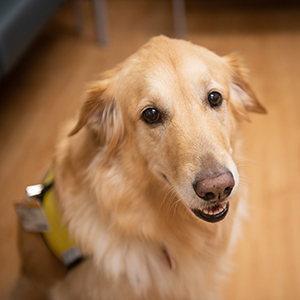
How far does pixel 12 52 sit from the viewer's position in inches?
96.8

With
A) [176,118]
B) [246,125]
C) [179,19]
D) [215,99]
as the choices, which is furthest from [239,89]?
[179,19]

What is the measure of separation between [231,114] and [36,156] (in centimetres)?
157

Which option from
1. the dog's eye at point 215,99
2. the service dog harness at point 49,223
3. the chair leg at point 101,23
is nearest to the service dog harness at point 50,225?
the service dog harness at point 49,223

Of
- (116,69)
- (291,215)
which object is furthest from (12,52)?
(291,215)

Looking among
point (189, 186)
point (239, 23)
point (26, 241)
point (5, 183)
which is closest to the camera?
point (189, 186)

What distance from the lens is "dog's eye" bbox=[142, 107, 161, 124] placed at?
1.26 metres

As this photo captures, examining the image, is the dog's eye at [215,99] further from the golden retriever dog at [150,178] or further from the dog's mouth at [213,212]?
the dog's mouth at [213,212]

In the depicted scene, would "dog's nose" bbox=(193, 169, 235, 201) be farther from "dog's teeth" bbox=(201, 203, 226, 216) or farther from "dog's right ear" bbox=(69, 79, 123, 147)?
"dog's right ear" bbox=(69, 79, 123, 147)

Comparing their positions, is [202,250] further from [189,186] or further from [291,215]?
[291,215]

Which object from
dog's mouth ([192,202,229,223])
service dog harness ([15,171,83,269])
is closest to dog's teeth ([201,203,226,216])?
dog's mouth ([192,202,229,223])

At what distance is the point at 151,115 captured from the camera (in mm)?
1269

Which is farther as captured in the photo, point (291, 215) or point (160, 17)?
point (160, 17)

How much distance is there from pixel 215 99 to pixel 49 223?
742mm

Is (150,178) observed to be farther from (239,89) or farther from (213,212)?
(239,89)
